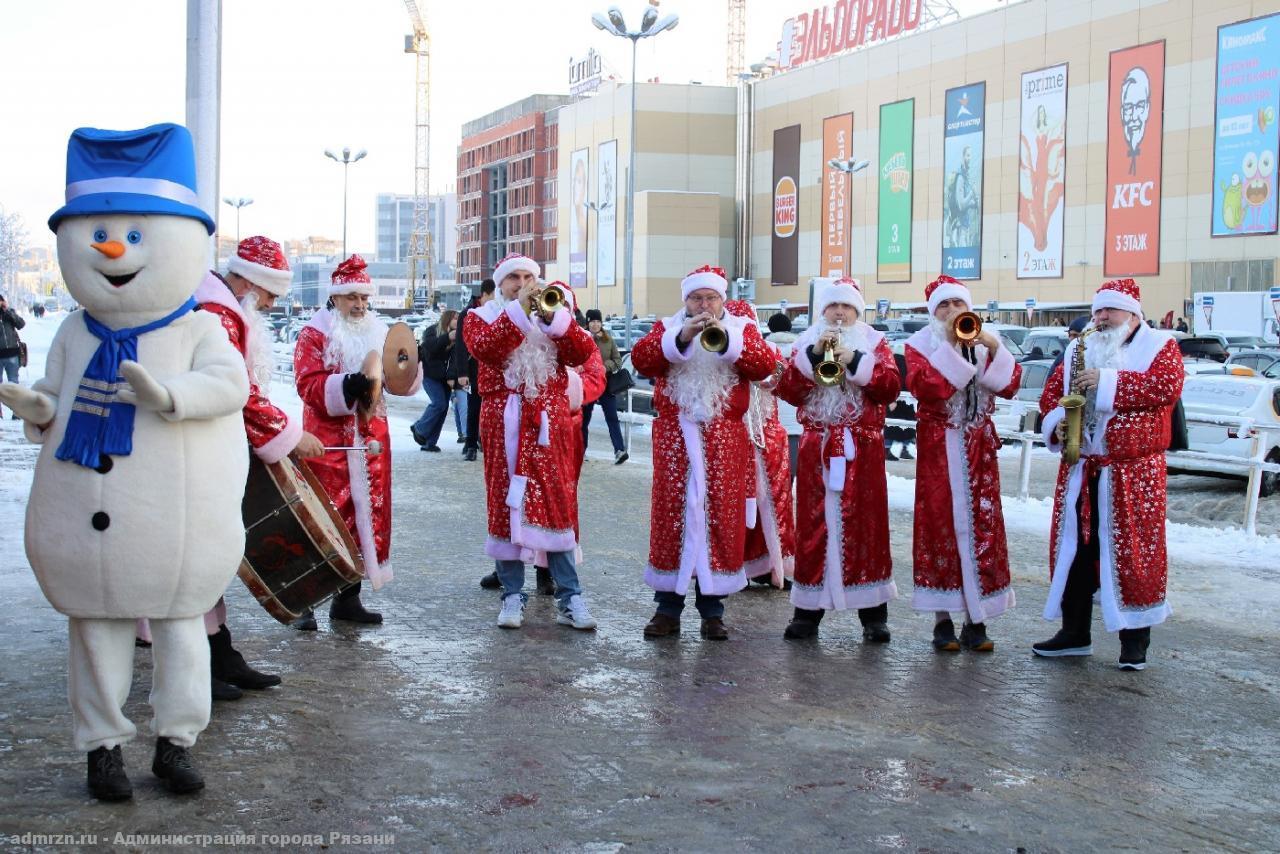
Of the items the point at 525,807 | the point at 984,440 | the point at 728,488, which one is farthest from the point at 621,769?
the point at 984,440

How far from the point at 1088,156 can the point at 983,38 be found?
8140mm

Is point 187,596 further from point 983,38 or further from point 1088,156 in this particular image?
point 983,38

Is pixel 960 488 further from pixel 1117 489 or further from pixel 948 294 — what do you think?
pixel 948 294

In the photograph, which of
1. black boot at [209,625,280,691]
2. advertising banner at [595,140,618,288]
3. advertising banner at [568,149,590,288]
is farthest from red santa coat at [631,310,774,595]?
advertising banner at [568,149,590,288]

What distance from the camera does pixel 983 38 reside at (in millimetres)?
58531

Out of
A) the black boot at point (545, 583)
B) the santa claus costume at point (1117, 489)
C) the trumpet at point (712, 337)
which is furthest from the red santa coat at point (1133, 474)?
the black boot at point (545, 583)

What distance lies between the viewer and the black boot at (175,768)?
4469mm

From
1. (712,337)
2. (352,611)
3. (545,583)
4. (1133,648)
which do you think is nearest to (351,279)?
(352,611)

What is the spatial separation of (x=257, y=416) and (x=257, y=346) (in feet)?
1.95

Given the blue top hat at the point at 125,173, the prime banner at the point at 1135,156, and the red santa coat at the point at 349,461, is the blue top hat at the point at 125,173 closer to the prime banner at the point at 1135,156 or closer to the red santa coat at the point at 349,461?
the red santa coat at the point at 349,461

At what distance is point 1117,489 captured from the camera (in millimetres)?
6777

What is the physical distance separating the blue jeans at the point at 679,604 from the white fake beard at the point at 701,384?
0.88 metres

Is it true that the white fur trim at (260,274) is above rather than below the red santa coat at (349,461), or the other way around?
above

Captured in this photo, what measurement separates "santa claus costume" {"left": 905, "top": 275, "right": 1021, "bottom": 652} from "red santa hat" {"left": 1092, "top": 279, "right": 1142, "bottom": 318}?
1.69 ft
